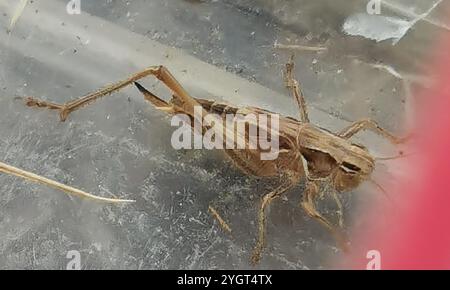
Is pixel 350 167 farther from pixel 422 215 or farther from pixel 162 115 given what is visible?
pixel 162 115

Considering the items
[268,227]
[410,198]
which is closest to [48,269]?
[268,227]

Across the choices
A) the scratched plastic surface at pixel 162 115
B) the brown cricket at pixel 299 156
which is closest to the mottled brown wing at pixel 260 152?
the brown cricket at pixel 299 156

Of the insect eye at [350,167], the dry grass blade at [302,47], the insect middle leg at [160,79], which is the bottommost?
the insect eye at [350,167]

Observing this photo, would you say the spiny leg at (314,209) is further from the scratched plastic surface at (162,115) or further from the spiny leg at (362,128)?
the spiny leg at (362,128)

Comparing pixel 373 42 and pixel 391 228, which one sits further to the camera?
pixel 373 42

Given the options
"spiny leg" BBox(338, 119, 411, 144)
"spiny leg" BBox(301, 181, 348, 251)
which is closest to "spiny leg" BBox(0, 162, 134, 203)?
"spiny leg" BBox(301, 181, 348, 251)

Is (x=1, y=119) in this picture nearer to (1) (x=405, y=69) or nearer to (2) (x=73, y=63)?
(2) (x=73, y=63)

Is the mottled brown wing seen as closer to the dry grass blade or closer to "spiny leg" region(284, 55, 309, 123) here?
"spiny leg" region(284, 55, 309, 123)
